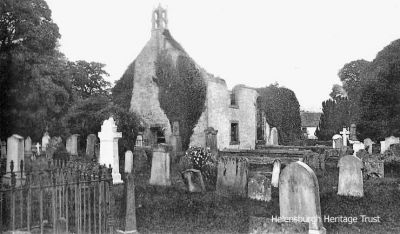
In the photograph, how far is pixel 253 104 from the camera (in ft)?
91.5

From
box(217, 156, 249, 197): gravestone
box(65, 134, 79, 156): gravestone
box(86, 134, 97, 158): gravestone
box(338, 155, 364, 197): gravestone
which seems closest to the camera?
box(338, 155, 364, 197): gravestone

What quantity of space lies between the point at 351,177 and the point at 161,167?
230 inches

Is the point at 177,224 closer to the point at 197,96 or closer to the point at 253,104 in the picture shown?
the point at 197,96

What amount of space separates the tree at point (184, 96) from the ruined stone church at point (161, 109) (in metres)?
0.38

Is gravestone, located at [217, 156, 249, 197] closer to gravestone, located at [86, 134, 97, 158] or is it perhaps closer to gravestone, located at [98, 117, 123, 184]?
gravestone, located at [98, 117, 123, 184]

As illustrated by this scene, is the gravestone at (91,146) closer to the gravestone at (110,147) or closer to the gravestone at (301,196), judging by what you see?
the gravestone at (110,147)

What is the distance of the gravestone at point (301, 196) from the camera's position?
645 centimetres

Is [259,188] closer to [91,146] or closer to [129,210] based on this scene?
[129,210]

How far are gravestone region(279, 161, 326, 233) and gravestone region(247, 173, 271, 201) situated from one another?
2.82 m

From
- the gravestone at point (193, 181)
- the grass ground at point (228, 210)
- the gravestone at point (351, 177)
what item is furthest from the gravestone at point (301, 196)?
the gravestone at point (193, 181)

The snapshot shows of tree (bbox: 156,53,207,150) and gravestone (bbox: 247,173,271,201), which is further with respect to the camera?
tree (bbox: 156,53,207,150)

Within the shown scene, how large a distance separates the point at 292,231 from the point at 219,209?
3.00m

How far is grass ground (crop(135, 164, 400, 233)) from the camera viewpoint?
7.21 meters

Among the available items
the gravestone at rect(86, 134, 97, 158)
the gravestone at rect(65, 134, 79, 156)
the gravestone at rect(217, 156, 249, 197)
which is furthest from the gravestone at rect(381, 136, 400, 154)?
the gravestone at rect(65, 134, 79, 156)
